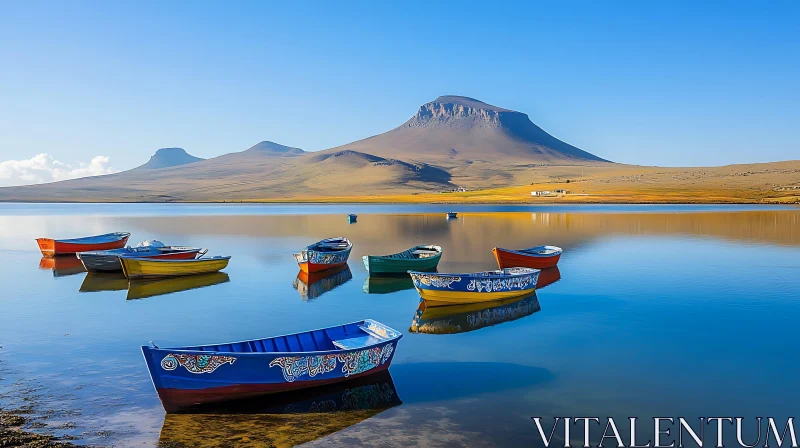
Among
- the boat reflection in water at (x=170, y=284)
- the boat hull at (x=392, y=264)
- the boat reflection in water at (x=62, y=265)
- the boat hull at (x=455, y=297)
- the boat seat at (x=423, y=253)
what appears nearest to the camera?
the boat hull at (x=455, y=297)

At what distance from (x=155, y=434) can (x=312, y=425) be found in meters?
2.45

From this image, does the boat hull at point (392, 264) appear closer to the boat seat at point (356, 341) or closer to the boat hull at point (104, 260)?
the boat hull at point (104, 260)

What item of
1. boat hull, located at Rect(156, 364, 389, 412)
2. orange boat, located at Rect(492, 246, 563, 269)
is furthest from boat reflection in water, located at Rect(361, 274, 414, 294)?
boat hull, located at Rect(156, 364, 389, 412)

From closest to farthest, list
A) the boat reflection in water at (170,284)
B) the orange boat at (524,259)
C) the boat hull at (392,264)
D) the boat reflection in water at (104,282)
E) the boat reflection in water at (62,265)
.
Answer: the boat reflection in water at (170,284) → the boat reflection in water at (104,282) → the boat hull at (392,264) → the orange boat at (524,259) → the boat reflection in water at (62,265)

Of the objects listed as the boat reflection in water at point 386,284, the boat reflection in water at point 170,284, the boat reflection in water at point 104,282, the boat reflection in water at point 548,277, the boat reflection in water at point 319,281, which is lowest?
the boat reflection in water at point 548,277

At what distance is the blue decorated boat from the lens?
10.1 metres

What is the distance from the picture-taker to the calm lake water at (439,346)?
998cm

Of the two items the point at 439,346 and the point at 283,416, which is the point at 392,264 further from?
the point at 283,416

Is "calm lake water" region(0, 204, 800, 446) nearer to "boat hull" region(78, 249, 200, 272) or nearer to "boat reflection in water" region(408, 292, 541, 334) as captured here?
"boat reflection in water" region(408, 292, 541, 334)

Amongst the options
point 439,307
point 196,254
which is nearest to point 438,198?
point 196,254

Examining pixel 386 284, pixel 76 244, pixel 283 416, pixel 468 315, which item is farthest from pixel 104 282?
pixel 283 416

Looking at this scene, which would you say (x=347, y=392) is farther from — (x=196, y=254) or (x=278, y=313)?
(x=196, y=254)

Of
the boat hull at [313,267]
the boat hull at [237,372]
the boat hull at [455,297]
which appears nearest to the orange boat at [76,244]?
the boat hull at [313,267]

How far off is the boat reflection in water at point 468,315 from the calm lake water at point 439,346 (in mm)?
127
